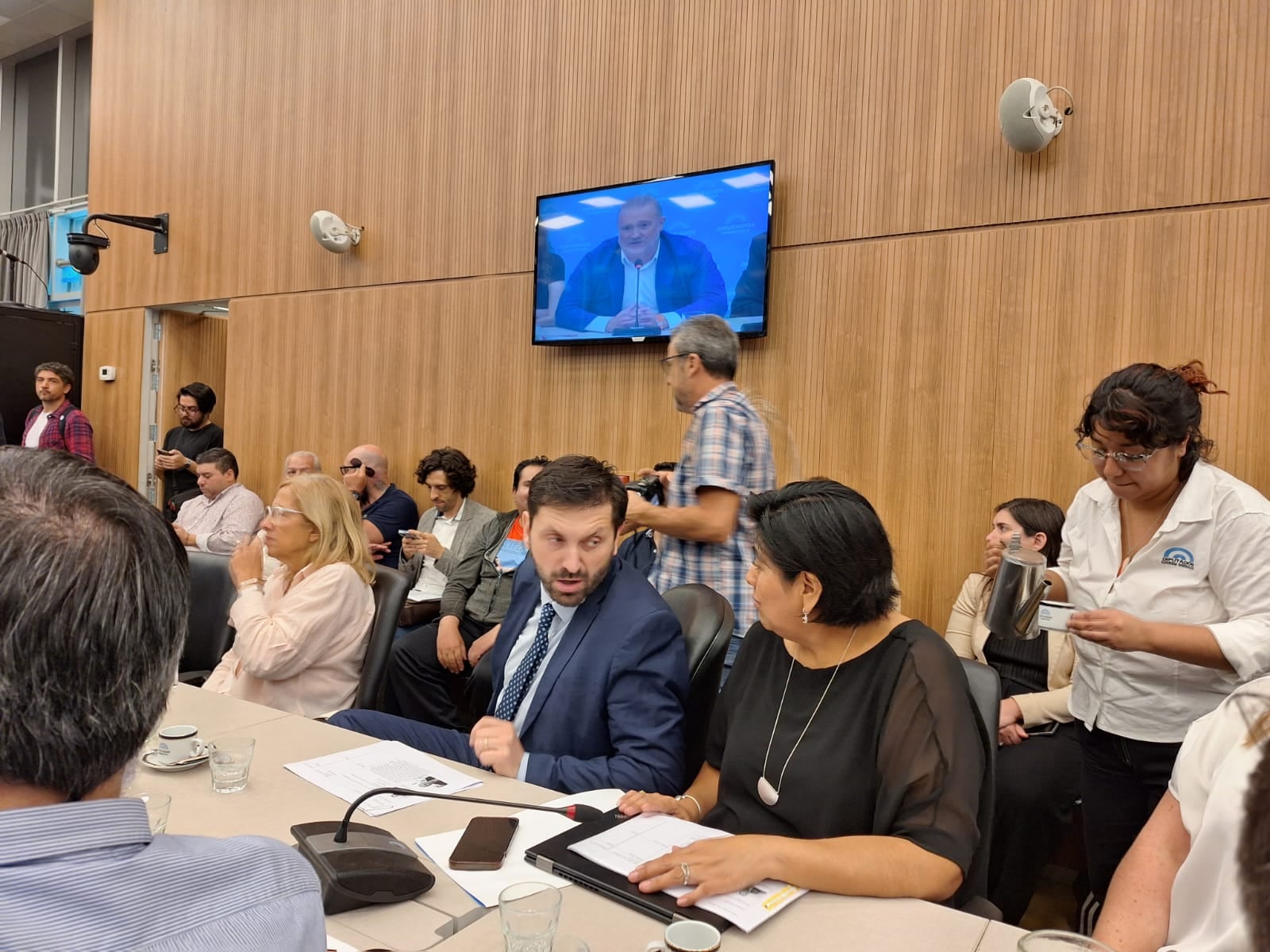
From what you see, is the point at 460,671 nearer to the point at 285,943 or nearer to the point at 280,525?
the point at 280,525

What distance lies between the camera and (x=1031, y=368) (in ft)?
10.5

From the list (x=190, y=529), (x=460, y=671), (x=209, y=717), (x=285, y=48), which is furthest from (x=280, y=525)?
(x=285, y=48)

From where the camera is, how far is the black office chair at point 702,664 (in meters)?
1.96

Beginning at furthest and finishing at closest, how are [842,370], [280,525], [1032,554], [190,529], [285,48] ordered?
[285,48], [190,529], [842,370], [280,525], [1032,554]

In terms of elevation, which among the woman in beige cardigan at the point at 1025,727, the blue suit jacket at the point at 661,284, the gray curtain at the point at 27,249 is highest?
the gray curtain at the point at 27,249

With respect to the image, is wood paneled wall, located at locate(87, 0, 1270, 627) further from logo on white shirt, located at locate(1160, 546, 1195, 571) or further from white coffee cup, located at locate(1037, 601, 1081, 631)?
white coffee cup, located at locate(1037, 601, 1081, 631)

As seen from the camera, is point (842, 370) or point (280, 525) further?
point (842, 370)

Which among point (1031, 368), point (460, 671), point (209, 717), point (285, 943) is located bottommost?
point (460, 671)

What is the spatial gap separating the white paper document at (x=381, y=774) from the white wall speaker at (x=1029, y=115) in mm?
2828

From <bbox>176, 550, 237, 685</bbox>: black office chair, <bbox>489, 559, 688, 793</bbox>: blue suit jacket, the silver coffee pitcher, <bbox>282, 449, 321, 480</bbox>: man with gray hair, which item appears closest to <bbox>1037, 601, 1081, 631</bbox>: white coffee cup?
the silver coffee pitcher

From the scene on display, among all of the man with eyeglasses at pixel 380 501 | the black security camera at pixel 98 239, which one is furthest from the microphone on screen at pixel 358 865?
the black security camera at pixel 98 239

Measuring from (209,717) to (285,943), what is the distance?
60.3 inches

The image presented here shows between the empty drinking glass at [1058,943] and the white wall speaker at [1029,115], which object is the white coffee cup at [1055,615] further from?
the white wall speaker at [1029,115]

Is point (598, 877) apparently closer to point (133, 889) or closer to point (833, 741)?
point (833, 741)
